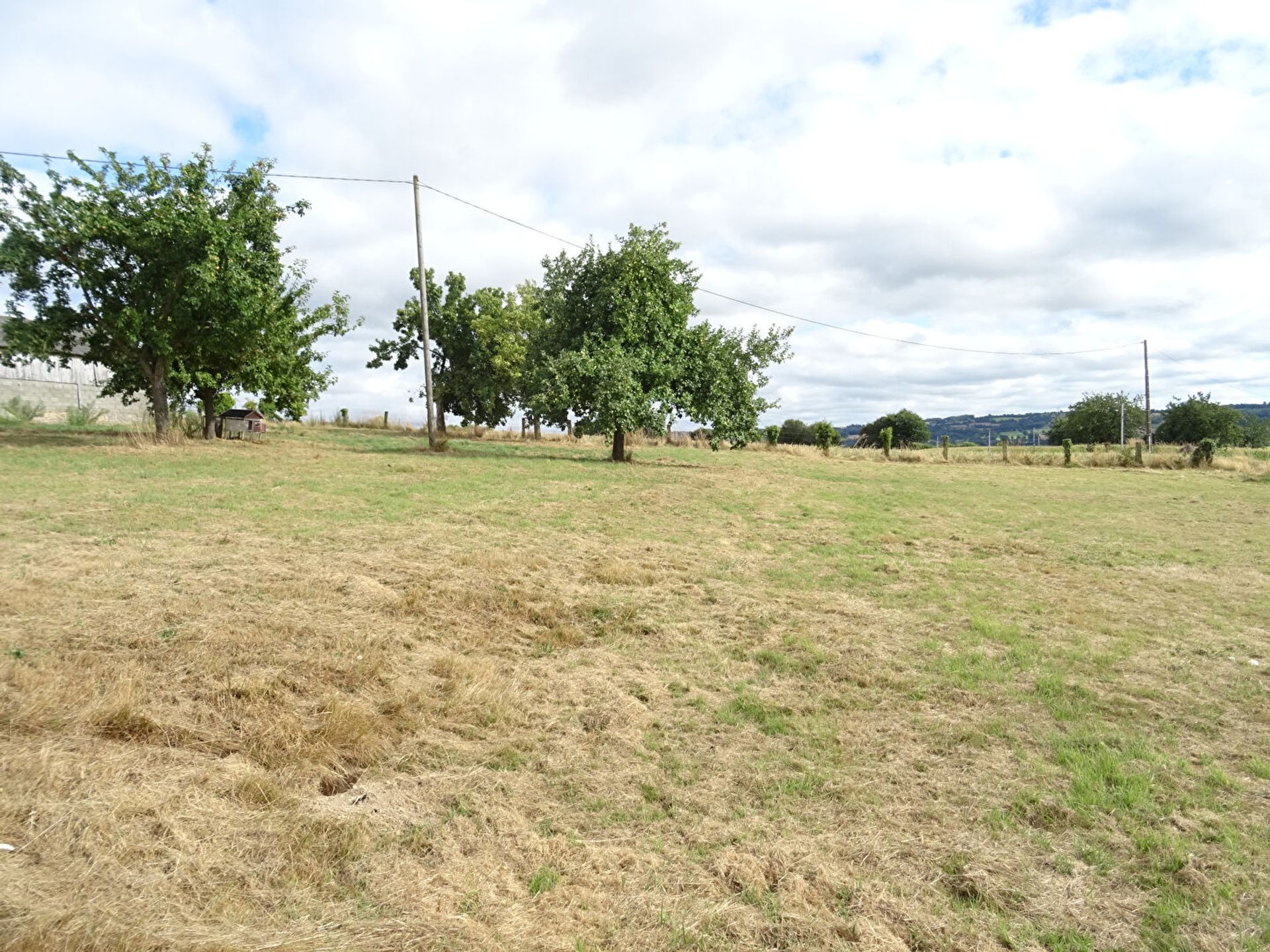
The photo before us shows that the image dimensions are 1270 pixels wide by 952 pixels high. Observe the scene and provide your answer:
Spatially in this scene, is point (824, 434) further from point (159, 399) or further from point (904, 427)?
point (904, 427)

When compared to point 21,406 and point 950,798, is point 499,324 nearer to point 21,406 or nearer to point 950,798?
point 21,406

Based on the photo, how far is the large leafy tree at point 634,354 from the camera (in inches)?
852

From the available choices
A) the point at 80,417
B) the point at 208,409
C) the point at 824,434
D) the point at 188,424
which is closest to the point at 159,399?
the point at 208,409

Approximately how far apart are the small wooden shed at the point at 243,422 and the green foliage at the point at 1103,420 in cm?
6765

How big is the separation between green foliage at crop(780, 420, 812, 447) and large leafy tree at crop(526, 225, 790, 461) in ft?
199

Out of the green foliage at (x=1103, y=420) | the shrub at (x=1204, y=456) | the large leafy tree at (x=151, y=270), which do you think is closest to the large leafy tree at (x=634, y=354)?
the large leafy tree at (x=151, y=270)

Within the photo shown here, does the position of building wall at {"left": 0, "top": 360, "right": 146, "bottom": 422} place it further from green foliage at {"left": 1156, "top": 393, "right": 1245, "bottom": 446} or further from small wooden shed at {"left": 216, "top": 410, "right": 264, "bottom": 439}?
green foliage at {"left": 1156, "top": 393, "right": 1245, "bottom": 446}

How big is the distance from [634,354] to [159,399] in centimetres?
1450

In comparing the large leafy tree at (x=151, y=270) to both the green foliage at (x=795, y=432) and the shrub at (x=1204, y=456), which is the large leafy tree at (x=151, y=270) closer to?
the shrub at (x=1204, y=456)

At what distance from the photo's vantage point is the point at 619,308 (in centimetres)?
2320

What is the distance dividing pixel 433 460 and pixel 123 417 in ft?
80.5

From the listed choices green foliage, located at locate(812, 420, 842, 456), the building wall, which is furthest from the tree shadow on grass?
green foliage, located at locate(812, 420, 842, 456)

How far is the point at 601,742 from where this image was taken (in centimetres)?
503

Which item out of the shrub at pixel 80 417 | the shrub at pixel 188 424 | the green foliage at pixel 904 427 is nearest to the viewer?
the shrub at pixel 188 424
